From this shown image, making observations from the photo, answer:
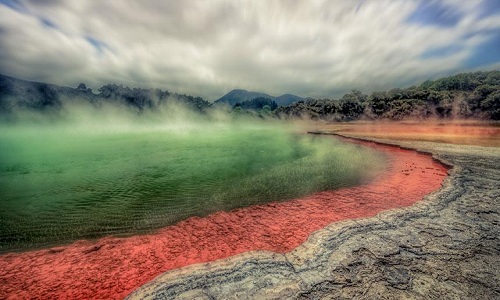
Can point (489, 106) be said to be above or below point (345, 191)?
above

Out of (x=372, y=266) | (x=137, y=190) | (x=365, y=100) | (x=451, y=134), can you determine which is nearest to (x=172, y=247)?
(x=372, y=266)

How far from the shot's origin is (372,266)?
4.67m

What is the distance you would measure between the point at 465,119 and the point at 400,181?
58864 mm

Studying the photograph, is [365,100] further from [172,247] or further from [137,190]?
[172,247]

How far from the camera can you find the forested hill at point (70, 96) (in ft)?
354

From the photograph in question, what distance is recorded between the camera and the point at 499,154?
15422 millimetres

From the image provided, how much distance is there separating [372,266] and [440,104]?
7677 centimetres

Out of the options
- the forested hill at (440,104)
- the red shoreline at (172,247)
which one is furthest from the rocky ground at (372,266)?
the forested hill at (440,104)

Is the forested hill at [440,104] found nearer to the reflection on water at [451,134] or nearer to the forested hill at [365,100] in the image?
the forested hill at [365,100]

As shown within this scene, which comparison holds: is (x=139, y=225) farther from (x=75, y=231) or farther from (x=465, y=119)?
(x=465, y=119)

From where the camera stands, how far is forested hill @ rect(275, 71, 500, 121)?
51256 mm

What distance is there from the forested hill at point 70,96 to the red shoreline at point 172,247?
140 m

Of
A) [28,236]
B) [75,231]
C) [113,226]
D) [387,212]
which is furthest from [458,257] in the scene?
[28,236]

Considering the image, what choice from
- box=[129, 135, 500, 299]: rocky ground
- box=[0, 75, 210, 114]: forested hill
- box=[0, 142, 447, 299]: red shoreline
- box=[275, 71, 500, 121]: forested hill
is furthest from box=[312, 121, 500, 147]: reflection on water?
box=[0, 75, 210, 114]: forested hill
